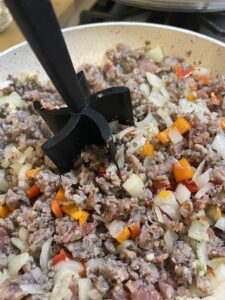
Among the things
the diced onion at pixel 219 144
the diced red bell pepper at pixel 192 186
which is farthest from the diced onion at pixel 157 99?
the diced red bell pepper at pixel 192 186

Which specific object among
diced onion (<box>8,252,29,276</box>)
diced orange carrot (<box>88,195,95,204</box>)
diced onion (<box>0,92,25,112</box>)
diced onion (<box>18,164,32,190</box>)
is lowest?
diced onion (<box>8,252,29,276</box>)

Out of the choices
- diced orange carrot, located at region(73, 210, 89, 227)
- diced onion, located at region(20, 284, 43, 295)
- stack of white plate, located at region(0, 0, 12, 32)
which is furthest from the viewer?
stack of white plate, located at region(0, 0, 12, 32)

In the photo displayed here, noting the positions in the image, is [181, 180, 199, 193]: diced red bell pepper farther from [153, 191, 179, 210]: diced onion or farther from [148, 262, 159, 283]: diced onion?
[148, 262, 159, 283]: diced onion

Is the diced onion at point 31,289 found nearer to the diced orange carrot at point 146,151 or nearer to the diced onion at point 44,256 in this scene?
the diced onion at point 44,256

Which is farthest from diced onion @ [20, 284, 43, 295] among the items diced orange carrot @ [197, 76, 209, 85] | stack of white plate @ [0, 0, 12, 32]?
stack of white plate @ [0, 0, 12, 32]

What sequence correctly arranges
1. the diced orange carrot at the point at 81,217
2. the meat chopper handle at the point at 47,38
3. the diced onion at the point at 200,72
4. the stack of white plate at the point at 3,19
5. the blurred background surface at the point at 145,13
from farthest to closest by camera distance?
the stack of white plate at the point at 3,19 < the blurred background surface at the point at 145,13 < the diced onion at the point at 200,72 < the diced orange carrot at the point at 81,217 < the meat chopper handle at the point at 47,38

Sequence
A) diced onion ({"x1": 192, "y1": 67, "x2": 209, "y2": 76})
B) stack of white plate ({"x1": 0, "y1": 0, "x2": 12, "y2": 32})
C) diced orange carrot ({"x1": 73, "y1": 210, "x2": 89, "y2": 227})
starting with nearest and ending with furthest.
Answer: diced orange carrot ({"x1": 73, "y1": 210, "x2": 89, "y2": 227}) < diced onion ({"x1": 192, "y1": 67, "x2": 209, "y2": 76}) < stack of white plate ({"x1": 0, "y1": 0, "x2": 12, "y2": 32})

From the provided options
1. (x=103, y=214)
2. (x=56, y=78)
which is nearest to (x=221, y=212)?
(x=103, y=214)
